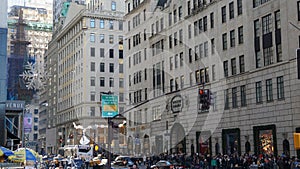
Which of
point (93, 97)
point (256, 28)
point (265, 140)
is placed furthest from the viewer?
point (93, 97)

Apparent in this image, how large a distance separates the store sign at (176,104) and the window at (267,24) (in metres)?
17.4

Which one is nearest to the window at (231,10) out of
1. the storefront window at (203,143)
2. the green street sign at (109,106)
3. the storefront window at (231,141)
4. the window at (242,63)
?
the window at (242,63)

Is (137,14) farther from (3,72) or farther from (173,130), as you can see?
(3,72)

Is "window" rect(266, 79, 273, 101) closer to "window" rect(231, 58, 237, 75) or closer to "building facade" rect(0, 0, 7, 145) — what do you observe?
"window" rect(231, 58, 237, 75)

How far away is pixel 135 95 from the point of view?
74312 millimetres

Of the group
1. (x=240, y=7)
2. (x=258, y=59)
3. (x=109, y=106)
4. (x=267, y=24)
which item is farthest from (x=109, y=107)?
(x=240, y=7)

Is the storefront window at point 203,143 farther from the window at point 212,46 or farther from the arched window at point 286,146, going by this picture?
the arched window at point 286,146

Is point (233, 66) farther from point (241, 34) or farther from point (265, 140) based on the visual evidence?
point (265, 140)

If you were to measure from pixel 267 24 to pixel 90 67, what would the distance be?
63.0 meters

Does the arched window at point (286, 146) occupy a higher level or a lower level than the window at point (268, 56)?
lower

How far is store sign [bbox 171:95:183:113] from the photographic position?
200 feet

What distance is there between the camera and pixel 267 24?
46.1m

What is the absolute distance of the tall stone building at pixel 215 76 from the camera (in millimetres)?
43781

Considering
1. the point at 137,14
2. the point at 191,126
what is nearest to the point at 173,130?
the point at 191,126
